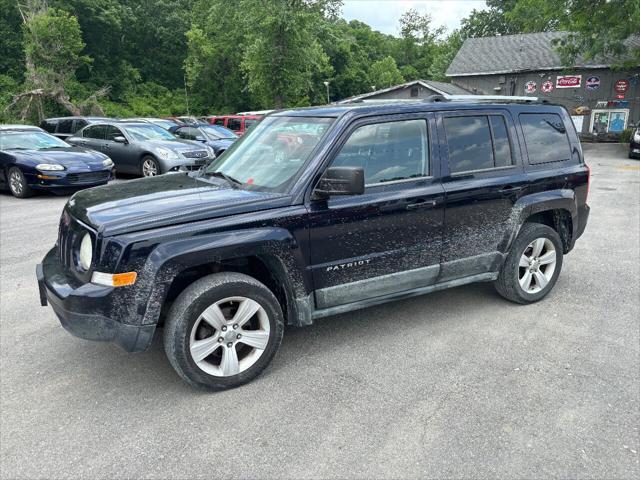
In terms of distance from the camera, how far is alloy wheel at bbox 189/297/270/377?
3195mm

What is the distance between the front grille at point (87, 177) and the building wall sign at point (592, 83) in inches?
1229

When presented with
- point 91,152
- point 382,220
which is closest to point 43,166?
point 91,152

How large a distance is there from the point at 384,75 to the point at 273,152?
68154mm

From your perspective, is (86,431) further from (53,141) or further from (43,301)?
(53,141)

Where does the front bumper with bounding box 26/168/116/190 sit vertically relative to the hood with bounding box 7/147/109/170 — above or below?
below

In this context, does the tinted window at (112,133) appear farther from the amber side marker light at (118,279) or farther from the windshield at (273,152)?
the amber side marker light at (118,279)

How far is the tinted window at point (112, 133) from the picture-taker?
13.5 metres

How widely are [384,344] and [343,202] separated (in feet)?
4.01

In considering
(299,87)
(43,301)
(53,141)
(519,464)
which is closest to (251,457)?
(519,464)

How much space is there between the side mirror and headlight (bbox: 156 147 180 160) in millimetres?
9837

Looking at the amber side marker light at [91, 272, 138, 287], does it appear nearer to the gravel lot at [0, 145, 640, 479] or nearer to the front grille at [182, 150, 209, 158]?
the gravel lot at [0, 145, 640, 479]

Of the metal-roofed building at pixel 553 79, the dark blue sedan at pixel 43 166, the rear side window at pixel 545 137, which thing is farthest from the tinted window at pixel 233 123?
the metal-roofed building at pixel 553 79

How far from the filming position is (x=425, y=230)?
12.9 ft

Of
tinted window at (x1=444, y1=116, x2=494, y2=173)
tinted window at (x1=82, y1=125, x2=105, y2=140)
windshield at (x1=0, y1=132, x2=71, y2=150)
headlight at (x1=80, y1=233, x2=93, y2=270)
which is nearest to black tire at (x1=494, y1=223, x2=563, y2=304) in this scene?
tinted window at (x1=444, y1=116, x2=494, y2=173)
